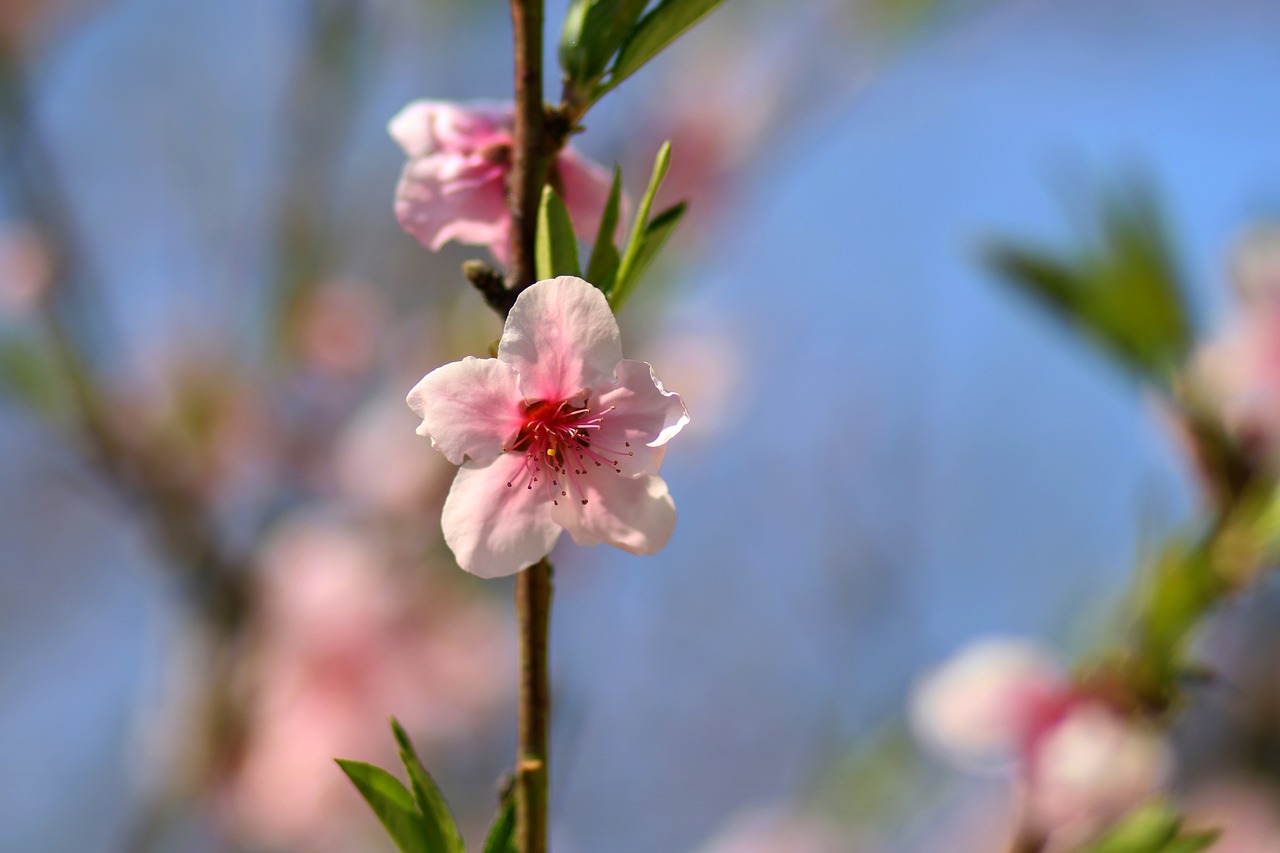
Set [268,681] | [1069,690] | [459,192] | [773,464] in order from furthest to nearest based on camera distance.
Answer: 1. [773,464]
2. [268,681]
3. [1069,690]
4. [459,192]

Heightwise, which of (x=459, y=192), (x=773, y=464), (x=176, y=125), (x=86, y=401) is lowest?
(x=459, y=192)

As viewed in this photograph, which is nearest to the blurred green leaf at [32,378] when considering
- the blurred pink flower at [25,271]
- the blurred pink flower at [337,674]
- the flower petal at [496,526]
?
the blurred pink flower at [25,271]

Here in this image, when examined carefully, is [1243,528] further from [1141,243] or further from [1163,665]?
→ [1141,243]

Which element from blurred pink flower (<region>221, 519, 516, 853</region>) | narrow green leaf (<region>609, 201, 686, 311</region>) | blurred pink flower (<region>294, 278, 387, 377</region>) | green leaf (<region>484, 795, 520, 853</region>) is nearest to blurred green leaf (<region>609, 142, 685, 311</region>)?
narrow green leaf (<region>609, 201, 686, 311</region>)

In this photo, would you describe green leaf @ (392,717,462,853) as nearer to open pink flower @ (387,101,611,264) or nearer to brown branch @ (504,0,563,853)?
brown branch @ (504,0,563,853)

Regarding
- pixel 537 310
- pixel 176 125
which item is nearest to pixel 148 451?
pixel 537 310

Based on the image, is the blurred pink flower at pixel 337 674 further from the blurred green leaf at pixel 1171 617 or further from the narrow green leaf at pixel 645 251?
the narrow green leaf at pixel 645 251
